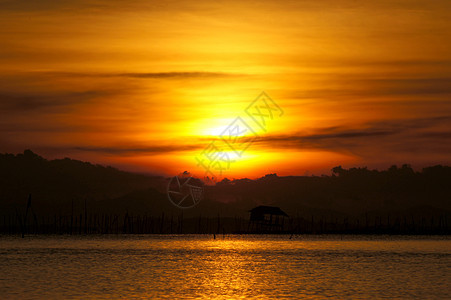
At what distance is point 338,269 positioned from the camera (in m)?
102

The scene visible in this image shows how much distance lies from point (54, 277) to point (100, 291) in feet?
62.8

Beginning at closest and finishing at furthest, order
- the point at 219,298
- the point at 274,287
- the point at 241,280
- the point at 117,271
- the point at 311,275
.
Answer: the point at 219,298
the point at 274,287
the point at 241,280
the point at 311,275
the point at 117,271

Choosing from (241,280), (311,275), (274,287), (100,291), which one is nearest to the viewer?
(100,291)

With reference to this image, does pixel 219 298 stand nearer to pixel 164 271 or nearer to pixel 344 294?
pixel 344 294

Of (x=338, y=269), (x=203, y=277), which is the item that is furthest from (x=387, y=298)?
(x=338, y=269)

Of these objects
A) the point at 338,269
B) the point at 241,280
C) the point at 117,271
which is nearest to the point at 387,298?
the point at 241,280

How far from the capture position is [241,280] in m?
83.2

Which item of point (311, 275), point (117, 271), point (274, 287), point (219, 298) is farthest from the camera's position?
point (117, 271)

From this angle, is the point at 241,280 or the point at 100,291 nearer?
the point at 100,291

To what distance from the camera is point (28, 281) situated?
78.0m

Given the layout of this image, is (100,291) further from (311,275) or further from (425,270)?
(425,270)

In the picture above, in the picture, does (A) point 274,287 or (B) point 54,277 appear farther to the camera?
(B) point 54,277

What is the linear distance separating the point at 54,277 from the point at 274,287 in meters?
28.8

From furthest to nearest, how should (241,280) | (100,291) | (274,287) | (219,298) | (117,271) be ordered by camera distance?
(117,271) < (241,280) < (274,287) < (100,291) < (219,298)
